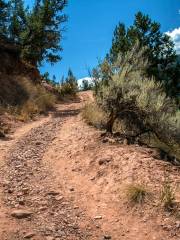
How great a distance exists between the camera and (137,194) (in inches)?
275

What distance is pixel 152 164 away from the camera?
811 cm

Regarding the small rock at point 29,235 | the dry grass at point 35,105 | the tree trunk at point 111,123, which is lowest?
the small rock at point 29,235

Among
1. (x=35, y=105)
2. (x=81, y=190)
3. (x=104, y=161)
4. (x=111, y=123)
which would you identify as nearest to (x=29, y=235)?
(x=81, y=190)

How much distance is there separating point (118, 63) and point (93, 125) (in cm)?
185

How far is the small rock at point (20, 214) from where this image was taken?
21.2ft

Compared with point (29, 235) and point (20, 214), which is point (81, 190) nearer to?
point (20, 214)

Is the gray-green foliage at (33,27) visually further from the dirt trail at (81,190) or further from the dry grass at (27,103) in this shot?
the dirt trail at (81,190)

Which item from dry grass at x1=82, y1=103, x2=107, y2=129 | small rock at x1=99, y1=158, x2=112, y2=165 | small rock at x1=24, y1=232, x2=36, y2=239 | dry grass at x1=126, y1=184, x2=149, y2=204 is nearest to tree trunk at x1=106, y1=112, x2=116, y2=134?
dry grass at x1=82, y1=103, x2=107, y2=129

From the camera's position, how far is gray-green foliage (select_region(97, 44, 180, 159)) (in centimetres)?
1007

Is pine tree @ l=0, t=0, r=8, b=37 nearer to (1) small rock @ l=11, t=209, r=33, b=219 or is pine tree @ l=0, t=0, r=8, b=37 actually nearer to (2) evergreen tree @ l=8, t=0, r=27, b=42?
(2) evergreen tree @ l=8, t=0, r=27, b=42

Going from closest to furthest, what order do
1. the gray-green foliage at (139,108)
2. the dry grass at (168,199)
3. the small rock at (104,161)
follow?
the dry grass at (168,199)
the small rock at (104,161)
the gray-green foliage at (139,108)

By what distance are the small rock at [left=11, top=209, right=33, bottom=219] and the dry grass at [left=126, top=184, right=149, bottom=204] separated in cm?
164

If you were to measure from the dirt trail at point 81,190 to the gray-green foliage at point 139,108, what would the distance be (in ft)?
2.90

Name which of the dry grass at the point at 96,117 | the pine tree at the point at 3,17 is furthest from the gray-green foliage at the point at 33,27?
the dry grass at the point at 96,117
